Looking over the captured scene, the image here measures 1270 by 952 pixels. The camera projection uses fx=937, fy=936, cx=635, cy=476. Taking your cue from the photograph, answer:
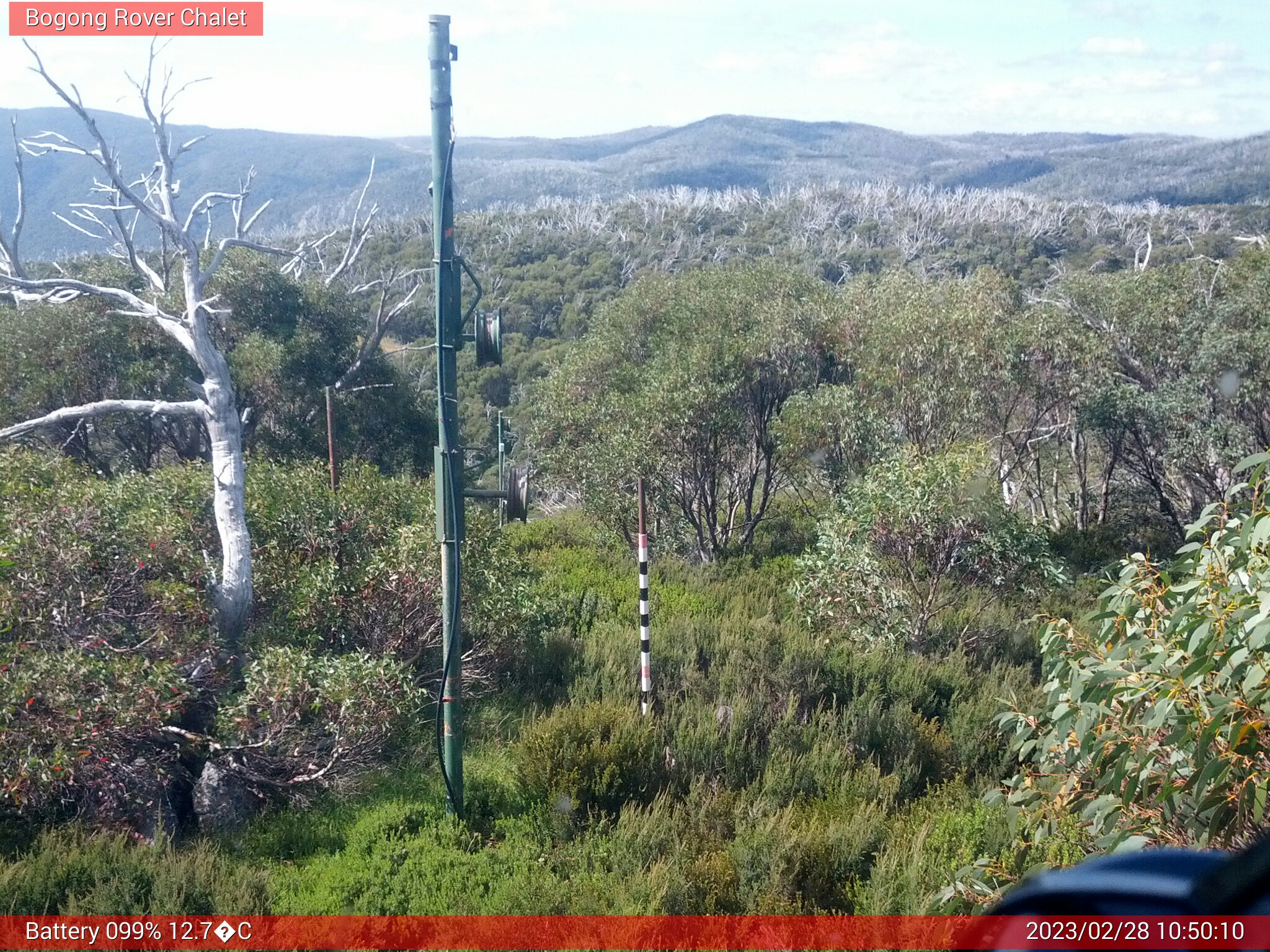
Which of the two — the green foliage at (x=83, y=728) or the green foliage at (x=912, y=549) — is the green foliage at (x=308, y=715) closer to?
the green foliage at (x=83, y=728)

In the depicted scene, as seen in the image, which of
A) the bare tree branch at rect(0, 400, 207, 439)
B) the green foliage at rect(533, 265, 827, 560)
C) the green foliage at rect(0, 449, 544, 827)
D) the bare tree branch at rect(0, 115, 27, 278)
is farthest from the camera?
the green foliage at rect(533, 265, 827, 560)

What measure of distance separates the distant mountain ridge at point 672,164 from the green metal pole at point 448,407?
2151 inches

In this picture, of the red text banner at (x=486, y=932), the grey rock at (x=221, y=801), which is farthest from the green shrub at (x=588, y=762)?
the grey rock at (x=221, y=801)

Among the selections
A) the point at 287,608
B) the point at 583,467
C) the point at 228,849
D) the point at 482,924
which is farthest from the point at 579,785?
the point at 583,467

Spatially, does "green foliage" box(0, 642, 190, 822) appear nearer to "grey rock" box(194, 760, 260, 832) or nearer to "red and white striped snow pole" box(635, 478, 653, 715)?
"grey rock" box(194, 760, 260, 832)

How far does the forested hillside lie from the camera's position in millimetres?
4922

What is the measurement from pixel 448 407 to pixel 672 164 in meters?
127

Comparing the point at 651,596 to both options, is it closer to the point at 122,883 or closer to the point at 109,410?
the point at 109,410

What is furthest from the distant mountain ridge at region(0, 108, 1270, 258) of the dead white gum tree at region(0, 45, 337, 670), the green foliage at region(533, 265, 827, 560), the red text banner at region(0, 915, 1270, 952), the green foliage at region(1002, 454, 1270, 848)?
the green foliage at region(1002, 454, 1270, 848)

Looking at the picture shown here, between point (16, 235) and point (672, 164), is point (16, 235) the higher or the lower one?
the lower one

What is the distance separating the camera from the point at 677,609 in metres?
11.4

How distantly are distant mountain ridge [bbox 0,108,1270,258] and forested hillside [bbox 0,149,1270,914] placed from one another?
47.1 metres

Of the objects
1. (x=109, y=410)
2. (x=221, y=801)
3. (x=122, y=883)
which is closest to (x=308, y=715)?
(x=221, y=801)

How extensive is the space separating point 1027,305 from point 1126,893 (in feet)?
62.0
